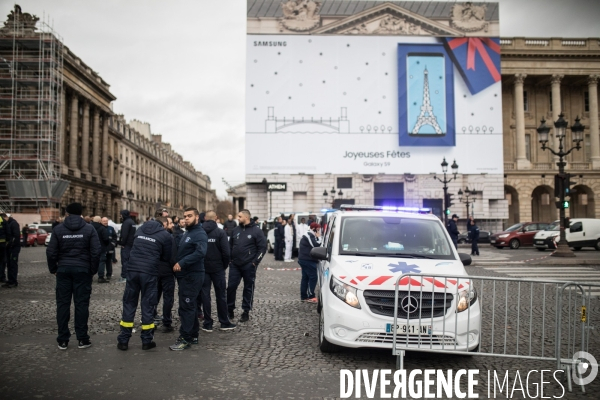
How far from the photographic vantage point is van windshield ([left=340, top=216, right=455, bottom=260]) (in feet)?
23.0

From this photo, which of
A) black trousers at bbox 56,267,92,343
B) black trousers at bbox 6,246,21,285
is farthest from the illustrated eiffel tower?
black trousers at bbox 56,267,92,343

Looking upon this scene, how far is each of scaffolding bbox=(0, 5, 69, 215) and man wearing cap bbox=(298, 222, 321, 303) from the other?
42380 millimetres

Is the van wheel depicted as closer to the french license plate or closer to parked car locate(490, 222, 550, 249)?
the french license plate

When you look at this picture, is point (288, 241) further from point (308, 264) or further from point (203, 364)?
point (203, 364)

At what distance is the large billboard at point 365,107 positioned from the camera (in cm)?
4506

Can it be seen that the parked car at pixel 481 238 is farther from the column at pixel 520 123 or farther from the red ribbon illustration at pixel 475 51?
the column at pixel 520 123

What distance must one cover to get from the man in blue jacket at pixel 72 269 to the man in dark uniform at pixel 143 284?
21.3 inches

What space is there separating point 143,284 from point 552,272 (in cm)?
1421

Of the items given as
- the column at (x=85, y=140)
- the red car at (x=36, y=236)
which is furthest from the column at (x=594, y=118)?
the column at (x=85, y=140)

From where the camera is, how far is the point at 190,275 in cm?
→ 705

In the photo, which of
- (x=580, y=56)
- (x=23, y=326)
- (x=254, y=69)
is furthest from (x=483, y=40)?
(x=23, y=326)

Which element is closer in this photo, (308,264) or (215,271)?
(215,271)

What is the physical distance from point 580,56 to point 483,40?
1580 centimetres

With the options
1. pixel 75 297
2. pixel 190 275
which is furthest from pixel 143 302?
pixel 75 297
